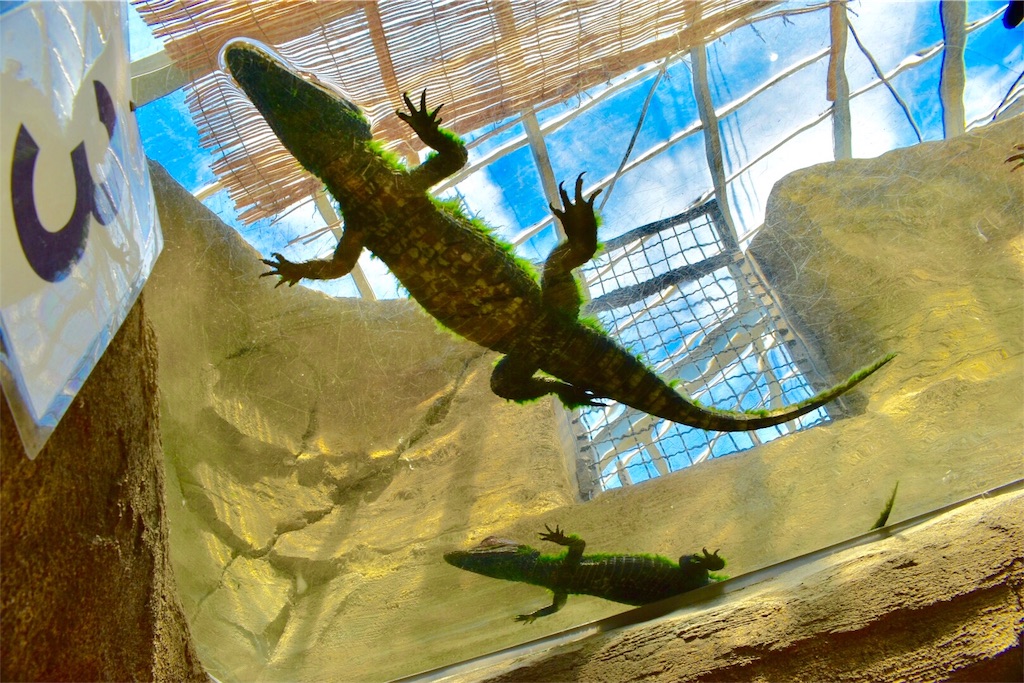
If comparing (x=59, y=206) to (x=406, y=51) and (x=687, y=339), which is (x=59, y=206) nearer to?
(x=406, y=51)

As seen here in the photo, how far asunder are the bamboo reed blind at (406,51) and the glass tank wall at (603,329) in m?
0.02

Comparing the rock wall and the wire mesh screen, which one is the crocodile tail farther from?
the rock wall

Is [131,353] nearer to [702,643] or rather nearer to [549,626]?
[549,626]

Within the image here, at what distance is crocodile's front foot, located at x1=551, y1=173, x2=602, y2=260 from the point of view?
2.07 m

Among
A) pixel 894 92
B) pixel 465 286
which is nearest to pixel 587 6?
pixel 465 286

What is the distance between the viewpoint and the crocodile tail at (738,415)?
2287 mm

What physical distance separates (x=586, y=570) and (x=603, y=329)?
956 mm

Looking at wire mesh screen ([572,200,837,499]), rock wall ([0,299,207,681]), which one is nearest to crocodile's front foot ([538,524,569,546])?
wire mesh screen ([572,200,837,499])

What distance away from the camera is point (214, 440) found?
255cm

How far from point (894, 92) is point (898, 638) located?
237 cm

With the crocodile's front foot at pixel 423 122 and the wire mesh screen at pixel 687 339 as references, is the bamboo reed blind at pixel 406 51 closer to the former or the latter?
the crocodile's front foot at pixel 423 122

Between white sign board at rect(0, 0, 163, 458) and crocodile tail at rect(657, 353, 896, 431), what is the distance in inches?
68.9

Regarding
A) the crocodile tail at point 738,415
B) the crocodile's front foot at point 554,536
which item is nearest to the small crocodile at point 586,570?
the crocodile's front foot at point 554,536

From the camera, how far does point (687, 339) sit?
278 centimetres
